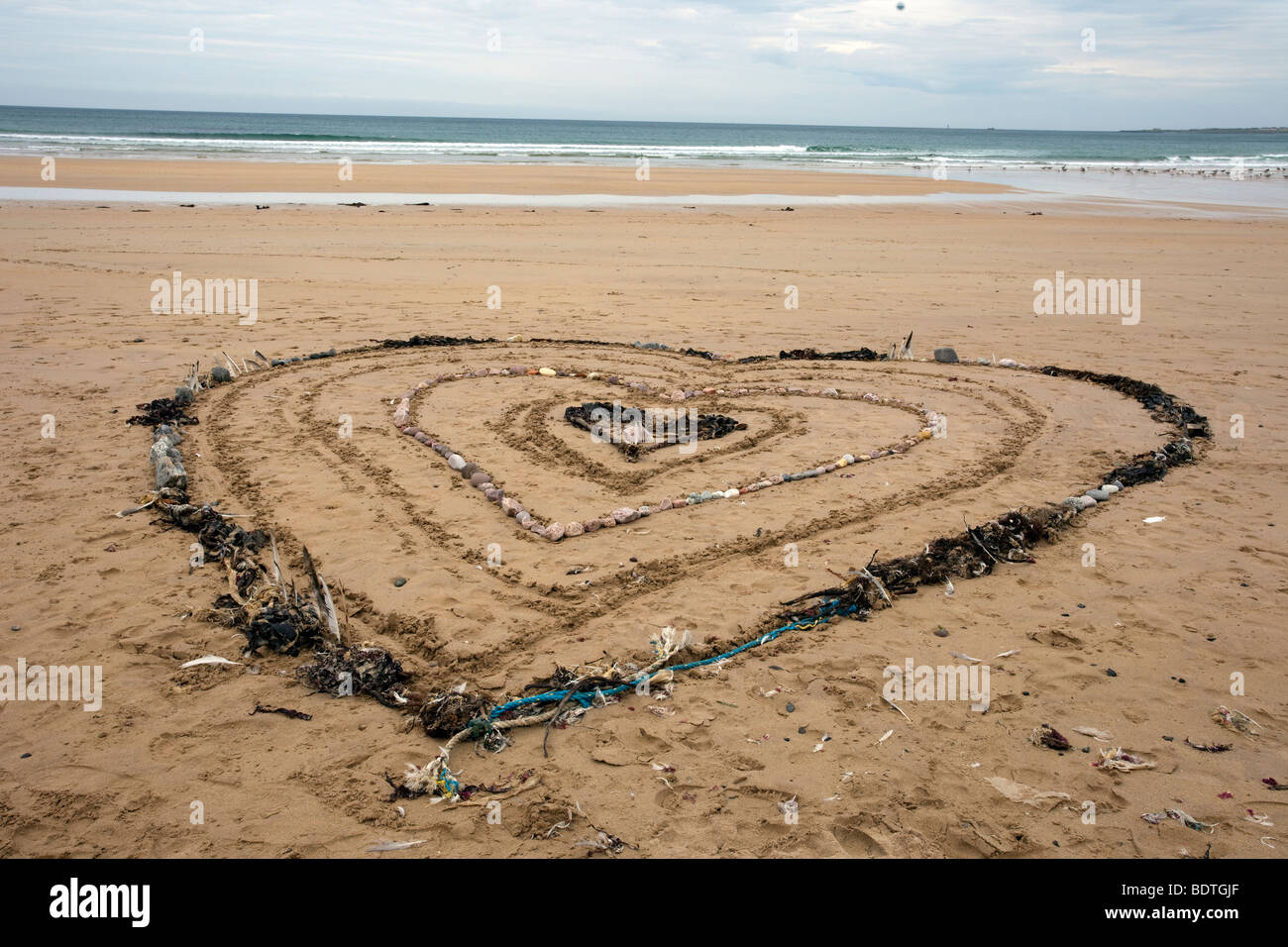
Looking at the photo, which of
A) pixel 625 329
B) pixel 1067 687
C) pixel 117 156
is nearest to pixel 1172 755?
pixel 1067 687

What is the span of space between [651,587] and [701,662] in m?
0.90

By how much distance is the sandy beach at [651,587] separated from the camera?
3520 millimetres

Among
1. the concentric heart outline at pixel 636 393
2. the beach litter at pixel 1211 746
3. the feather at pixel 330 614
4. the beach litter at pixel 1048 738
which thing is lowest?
the beach litter at pixel 1211 746

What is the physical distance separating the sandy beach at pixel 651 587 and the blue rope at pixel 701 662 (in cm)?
8

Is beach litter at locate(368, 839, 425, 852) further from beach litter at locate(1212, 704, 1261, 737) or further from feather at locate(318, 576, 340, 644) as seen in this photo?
beach litter at locate(1212, 704, 1261, 737)

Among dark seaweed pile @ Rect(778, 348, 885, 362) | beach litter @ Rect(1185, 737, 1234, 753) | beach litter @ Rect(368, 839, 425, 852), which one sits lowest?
beach litter @ Rect(368, 839, 425, 852)

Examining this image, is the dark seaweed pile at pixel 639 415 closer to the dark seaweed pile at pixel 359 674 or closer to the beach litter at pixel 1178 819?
the dark seaweed pile at pixel 359 674

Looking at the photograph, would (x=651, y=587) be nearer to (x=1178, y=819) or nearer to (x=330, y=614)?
(x=330, y=614)

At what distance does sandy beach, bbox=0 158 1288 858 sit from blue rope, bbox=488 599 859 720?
0.08 metres

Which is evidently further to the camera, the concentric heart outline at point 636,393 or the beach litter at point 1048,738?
the concentric heart outline at point 636,393

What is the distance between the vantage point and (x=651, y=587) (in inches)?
212

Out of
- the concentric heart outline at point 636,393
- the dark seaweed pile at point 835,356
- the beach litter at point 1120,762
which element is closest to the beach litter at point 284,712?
the concentric heart outline at point 636,393

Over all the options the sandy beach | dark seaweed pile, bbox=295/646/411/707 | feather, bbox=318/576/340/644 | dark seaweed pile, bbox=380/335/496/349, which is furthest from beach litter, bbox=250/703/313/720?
dark seaweed pile, bbox=380/335/496/349

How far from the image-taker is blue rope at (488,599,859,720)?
13.7ft
